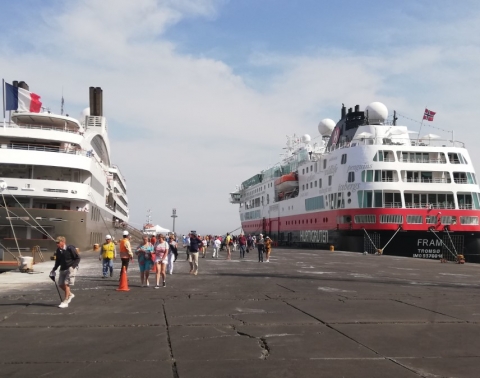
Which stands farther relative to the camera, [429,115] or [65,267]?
[429,115]

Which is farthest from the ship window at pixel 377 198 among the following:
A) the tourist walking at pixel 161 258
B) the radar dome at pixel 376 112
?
the tourist walking at pixel 161 258

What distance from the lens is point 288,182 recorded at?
204ft

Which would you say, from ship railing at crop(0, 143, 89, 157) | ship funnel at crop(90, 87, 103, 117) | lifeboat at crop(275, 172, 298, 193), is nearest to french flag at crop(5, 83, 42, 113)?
ship railing at crop(0, 143, 89, 157)

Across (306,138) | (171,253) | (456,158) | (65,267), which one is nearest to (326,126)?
(306,138)

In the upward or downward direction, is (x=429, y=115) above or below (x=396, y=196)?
above

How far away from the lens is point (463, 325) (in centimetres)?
953

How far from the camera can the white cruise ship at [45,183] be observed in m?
31.6

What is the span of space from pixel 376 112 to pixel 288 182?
51.5 ft

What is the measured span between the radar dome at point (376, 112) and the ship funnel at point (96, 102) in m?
31.7

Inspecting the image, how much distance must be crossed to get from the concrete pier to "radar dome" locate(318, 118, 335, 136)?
5114cm

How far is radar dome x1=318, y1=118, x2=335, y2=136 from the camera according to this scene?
65750 millimetres

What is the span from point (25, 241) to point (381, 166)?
28435 millimetres

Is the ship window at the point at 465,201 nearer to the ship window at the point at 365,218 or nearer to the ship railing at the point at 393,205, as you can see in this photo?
the ship railing at the point at 393,205

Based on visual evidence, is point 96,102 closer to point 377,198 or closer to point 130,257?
point 377,198
